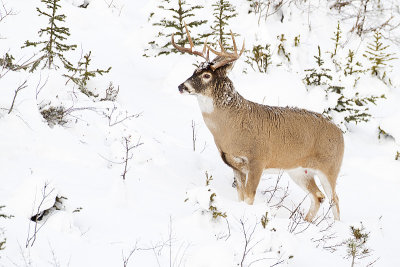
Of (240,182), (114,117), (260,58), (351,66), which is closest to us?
(240,182)

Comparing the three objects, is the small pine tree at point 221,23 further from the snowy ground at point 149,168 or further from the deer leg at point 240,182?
the deer leg at point 240,182

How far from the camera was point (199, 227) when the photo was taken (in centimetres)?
509

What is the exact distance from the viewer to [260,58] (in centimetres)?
1105

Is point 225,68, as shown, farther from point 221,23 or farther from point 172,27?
point 172,27

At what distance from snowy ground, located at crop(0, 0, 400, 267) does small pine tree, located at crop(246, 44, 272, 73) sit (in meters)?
0.21

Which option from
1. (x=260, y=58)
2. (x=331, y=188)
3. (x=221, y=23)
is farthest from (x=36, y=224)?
(x=260, y=58)

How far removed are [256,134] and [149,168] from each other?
4.75 feet

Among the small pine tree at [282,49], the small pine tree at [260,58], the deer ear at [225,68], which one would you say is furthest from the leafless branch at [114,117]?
the small pine tree at [282,49]

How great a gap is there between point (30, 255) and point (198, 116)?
222 inches

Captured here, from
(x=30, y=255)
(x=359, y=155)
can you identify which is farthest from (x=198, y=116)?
(x=30, y=255)

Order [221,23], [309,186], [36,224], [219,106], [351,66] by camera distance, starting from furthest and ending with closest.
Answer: [351,66], [221,23], [309,186], [219,106], [36,224]

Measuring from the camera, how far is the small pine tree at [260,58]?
10914mm

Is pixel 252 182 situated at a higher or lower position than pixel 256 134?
lower

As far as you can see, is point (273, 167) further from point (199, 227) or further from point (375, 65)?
point (375, 65)
